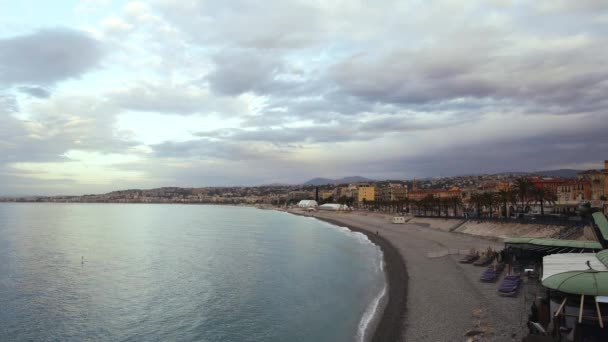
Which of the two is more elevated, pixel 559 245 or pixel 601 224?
pixel 601 224

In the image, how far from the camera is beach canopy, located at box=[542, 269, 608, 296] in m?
14.1

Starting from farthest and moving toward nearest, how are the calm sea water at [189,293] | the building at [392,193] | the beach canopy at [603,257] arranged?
the building at [392,193] → the calm sea water at [189,293] → the beach canopy at [603,257]

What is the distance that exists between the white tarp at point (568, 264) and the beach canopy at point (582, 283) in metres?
2.90

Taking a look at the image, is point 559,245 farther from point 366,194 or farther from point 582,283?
point 366,194

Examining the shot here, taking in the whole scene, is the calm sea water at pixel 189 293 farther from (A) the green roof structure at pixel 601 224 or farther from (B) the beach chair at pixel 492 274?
(A) the green roof structure at pixel 601 224

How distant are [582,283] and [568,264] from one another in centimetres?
609

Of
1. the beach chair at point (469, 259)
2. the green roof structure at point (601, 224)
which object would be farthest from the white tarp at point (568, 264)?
the beach chair at point (469, 259)

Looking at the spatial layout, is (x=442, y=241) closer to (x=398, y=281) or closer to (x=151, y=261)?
(x=398, y=281)

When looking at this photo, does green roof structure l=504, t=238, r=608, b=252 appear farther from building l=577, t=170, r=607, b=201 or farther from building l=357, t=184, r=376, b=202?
building l=357, t=184, r=376, b=202

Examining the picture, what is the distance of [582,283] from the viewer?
14.5 meters

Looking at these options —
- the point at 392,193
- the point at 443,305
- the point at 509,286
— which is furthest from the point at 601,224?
the point at 392,193

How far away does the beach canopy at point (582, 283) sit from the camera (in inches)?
557

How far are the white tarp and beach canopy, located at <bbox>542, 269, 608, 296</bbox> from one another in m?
2.90

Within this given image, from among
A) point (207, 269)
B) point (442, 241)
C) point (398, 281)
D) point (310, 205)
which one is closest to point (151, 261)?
point (207, 269)
